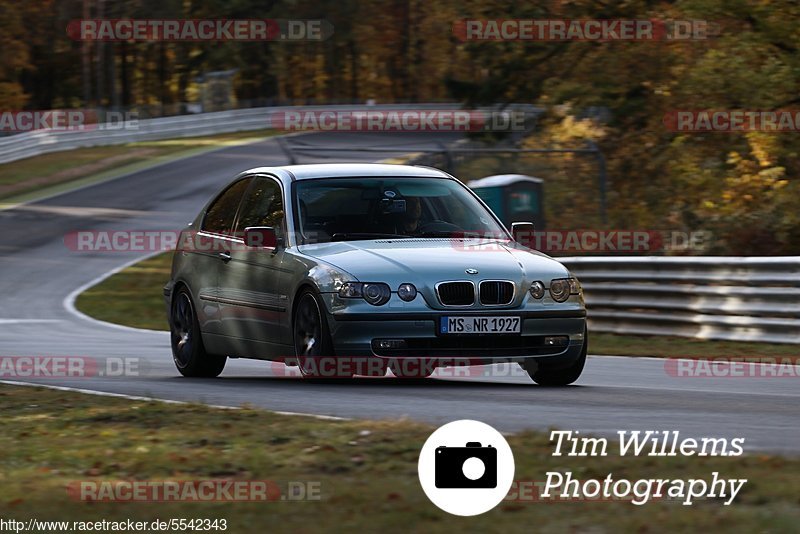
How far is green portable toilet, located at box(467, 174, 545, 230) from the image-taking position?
1001 inches

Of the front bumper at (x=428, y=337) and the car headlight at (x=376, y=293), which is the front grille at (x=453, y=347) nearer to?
the front bumper at (x=428, y=337)

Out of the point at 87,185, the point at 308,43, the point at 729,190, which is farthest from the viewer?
the point at 308,43

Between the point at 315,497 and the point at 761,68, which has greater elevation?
the point at 761,68

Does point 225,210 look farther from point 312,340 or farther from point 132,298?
point 132,298

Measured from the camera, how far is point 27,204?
3691 cm

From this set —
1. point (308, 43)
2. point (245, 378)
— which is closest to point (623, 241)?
point (245, 378)

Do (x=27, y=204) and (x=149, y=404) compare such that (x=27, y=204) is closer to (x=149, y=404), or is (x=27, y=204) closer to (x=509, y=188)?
(x=509, y=188)

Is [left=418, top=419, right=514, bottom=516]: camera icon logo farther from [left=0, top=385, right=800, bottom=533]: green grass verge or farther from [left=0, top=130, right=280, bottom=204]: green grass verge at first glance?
[left=0, top=130, right=280, bottom=204]: green grass verge

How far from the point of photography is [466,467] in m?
5.83

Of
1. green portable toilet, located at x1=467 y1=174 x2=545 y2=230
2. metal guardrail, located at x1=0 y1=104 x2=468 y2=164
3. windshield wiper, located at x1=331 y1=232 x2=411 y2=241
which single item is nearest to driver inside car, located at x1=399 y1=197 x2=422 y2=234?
windshield wiper, located at x1=331 y1=232 x2=411 y2=241

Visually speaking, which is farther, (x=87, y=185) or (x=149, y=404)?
(x=87, y=185)

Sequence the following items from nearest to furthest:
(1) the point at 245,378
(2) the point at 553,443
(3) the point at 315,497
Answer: (3) the point at 315,497
(2) the point at 553,443
(1) the point at 245,378

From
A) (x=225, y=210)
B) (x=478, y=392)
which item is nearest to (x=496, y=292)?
(x=478, y=392)

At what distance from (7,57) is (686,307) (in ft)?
193
